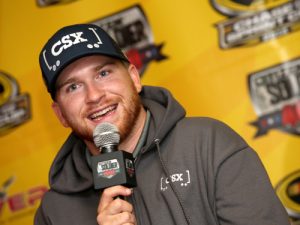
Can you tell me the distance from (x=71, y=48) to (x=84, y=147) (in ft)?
1.08

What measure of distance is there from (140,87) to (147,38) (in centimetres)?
56

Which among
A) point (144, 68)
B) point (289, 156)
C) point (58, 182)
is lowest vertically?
point (289, 156)

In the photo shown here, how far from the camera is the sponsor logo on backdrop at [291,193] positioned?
5.56ft

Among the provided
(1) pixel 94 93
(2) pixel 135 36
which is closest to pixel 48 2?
(2) pixel 135 36

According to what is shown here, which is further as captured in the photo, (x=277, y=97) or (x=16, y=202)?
(x=16, y=202)

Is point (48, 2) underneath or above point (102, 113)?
above

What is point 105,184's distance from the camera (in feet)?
3.00

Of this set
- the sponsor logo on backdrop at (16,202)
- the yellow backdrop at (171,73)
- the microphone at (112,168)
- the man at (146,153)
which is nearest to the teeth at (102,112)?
the man at (146,153)

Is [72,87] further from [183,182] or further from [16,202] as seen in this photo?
[16,202]

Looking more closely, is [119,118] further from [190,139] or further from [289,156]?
[289,156]

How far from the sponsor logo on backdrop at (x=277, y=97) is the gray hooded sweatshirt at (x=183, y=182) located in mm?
483

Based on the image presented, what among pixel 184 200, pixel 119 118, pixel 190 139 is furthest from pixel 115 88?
pixel 184 200

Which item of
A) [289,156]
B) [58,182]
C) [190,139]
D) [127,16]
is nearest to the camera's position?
[190,139]

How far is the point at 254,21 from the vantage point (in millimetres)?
1793
